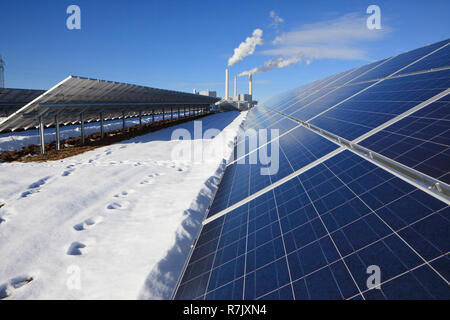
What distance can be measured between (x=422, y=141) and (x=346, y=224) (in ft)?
8.76

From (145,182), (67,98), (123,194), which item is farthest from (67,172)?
(67,98)

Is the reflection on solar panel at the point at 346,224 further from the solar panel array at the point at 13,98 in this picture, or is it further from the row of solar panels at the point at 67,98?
the solar panel array at the point at 13,98

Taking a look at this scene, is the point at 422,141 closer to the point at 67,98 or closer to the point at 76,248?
the point at 76,248

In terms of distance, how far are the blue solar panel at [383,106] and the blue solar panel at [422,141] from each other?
2.34 ft

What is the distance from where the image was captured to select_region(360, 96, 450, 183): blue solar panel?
11.8ft

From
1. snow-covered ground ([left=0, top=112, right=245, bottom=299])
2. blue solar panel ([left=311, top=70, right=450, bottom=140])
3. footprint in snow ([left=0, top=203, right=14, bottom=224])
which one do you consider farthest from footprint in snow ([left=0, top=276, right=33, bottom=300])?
blue solar panel ([left=311, top=70, right=450, bottom=140])

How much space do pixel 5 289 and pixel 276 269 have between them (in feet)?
17.8

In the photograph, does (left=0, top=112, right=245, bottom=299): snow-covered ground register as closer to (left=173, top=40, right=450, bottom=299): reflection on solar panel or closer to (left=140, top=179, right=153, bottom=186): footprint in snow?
(left=140, top=179, right=153, bottom=186): footprint in snow

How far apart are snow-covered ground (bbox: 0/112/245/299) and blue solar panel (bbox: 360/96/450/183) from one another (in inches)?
187

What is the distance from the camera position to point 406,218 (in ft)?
9.06

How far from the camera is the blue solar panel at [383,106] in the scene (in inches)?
255

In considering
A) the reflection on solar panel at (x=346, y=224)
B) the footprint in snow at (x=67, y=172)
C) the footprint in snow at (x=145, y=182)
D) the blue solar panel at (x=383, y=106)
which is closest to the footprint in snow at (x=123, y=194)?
the footprint in snow at (x=145, y=182)

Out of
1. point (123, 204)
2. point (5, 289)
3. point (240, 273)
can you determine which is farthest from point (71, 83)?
point (240, 273)
